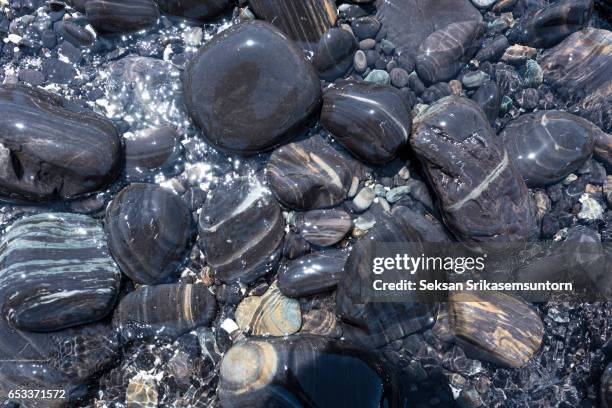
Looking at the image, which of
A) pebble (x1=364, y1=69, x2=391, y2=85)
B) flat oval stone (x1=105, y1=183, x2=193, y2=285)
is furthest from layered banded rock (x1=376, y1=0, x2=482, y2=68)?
flat oval stone (x1=105, y1=183, x2=193, y2=285)

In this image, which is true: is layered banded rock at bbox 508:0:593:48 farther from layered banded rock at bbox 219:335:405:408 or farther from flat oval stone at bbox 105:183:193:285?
flat oval stone at bbox 105:183:193:285

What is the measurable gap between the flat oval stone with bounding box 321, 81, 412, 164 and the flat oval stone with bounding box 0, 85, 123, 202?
145cm

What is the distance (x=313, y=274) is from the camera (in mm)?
3205

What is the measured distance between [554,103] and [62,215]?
350 centimetres

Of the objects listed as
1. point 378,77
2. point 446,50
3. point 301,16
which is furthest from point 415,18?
point 301,16

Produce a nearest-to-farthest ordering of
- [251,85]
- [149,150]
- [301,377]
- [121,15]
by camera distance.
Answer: [301,377] → [251,85] → [149,150] → [121,15]

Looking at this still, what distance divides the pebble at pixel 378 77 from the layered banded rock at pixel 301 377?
1836 mm

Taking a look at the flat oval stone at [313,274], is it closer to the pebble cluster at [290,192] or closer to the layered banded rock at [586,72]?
the pebble cluster at [290,192]

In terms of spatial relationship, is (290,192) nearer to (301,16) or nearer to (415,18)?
(301,16)

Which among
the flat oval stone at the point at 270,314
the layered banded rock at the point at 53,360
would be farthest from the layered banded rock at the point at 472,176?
the layered banded rock at the point at 53,360

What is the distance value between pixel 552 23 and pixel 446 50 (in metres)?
0.78

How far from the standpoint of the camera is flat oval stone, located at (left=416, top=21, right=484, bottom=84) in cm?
341

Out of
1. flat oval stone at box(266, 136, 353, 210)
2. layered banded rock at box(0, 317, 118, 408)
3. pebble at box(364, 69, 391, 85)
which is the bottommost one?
layered banded rock at box(0, 317, 118, 408)

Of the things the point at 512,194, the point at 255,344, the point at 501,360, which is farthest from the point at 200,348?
the point at 512,194
